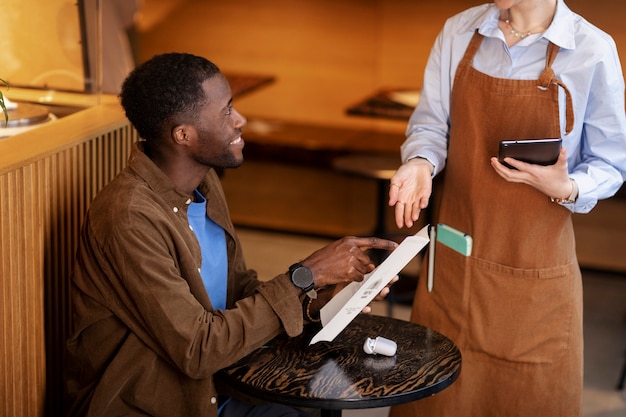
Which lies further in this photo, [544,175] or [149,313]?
[544,175]

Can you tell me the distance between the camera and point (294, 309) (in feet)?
7.20

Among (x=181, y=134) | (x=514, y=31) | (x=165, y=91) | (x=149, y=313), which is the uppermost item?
(x=514, y=31)

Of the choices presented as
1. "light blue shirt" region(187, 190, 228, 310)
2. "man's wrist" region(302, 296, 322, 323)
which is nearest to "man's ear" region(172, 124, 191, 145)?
"light blue shirt" region(187, 190, 228, 310)

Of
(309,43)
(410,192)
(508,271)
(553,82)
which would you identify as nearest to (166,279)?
(410,192)

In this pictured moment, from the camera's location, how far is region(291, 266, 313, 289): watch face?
2.19 meters

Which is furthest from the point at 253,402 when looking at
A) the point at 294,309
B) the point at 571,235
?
the point at 571,235

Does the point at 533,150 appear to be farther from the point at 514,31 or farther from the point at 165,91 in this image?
the point at 165,91

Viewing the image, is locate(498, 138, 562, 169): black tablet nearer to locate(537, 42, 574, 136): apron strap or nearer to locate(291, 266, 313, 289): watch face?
locate(537, 42, 574, 136): apron strap

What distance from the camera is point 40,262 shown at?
2434 millimetres

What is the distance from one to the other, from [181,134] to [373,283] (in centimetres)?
59

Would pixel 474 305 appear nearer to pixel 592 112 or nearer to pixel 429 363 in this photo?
pixel 429 363

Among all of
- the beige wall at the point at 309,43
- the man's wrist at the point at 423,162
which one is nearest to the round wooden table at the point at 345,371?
the man's wrist at the point at 423,162

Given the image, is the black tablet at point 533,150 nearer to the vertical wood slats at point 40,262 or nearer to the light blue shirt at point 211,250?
the light blue shirt at point 211,250

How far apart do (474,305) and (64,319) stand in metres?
1.14
